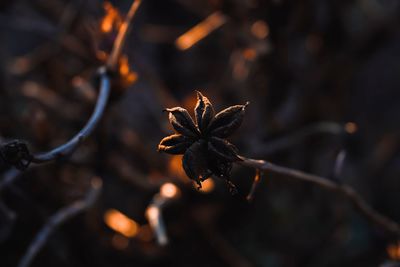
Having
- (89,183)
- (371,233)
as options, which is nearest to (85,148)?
(89,183)

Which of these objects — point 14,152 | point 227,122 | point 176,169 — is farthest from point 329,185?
point 176,169

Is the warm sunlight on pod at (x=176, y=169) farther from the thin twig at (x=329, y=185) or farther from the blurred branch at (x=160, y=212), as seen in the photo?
the thin twig at (x=329, y=185)

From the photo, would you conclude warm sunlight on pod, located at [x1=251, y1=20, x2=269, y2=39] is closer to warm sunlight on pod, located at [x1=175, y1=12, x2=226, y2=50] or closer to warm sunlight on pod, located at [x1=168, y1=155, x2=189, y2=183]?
warm sunlight on pod, located at [x1=175, y1=12, x2=226, y2=50]

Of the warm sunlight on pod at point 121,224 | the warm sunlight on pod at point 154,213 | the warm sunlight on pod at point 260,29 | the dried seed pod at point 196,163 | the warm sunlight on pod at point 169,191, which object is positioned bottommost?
the warm sunlight on pod at point 121,224

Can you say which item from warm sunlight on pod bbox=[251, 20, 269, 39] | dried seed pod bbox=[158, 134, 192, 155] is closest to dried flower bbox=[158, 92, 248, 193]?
dried seed pod bbox=[158, 134, 192, 155]

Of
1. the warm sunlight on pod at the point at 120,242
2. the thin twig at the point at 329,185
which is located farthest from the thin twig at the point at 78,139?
the warm sunlight on pod at the point at 120,242

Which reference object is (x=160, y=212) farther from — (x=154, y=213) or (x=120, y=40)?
(x=120, y=40)
